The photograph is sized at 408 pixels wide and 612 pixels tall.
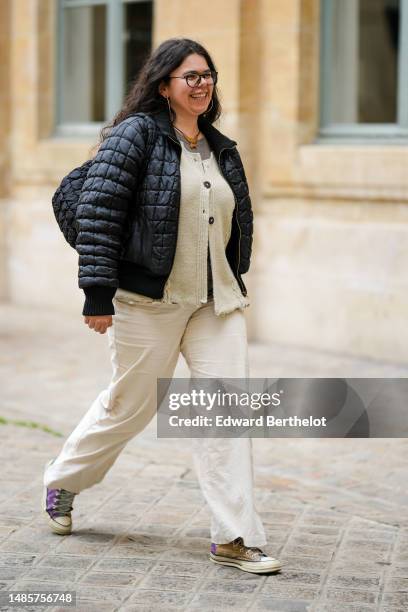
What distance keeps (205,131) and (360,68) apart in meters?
5.26

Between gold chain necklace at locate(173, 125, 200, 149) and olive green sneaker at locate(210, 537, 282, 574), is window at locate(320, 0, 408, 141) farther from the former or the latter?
olive green sneaker at locate(210, 537, 282, 574)

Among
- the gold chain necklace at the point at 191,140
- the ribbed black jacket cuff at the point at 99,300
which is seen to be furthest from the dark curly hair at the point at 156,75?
the ribbed black jacket cuff at the point at 99,300

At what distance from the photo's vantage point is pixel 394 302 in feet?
29.4

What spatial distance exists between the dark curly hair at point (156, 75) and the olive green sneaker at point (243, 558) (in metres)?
1.58

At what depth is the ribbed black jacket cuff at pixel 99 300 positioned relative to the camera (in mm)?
4426

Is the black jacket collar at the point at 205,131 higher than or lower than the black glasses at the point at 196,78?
lower

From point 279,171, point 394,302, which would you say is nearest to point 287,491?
point 394,302

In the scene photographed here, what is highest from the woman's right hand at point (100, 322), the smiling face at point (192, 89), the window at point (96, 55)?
the window at point (96, 55)

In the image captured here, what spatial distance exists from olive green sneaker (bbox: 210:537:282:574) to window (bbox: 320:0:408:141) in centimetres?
522

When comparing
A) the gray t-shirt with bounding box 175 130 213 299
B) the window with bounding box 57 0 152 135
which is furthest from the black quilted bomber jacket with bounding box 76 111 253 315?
Answer: the window with bounding box 57 0 152 135

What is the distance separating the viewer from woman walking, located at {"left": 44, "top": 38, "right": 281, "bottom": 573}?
4.44 metres

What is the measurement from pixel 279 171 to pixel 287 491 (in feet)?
14.0

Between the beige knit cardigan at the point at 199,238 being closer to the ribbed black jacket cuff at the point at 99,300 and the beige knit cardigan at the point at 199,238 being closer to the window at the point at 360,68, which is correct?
the ribbed black jacket cuff at the point at 99,300

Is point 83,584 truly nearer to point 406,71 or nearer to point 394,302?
point 394,302
